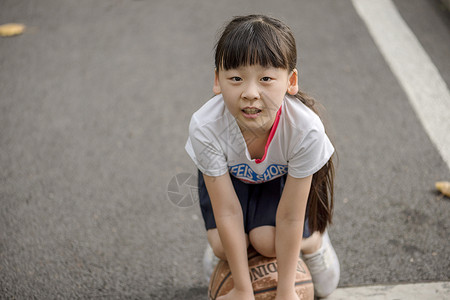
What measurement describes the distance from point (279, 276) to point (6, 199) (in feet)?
6.34

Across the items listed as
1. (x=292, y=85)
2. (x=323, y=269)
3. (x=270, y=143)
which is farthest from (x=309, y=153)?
(x=323, y=269)

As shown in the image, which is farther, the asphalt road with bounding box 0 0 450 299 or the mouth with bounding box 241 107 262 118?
the asphalt road with bounding box 0 0 450 299

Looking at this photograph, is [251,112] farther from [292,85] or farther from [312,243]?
[312,243]

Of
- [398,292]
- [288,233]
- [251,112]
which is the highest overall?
[251,112]

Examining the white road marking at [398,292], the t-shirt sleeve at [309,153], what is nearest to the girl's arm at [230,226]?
the t-shirt sleeve at [309,153]

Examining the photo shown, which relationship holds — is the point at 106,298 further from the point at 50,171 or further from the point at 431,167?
the point at 431,167

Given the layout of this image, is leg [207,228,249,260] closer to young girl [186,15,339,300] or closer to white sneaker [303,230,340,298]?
young girl [186,15,339,300]

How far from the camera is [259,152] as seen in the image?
78.2 inches

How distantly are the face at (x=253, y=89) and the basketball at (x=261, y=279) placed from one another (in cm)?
71

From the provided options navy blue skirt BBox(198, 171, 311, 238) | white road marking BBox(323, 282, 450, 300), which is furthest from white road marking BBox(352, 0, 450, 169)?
navy blue skirt BBox(198, 171, 311, 238)

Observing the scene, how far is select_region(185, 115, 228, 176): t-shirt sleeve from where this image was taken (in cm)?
188

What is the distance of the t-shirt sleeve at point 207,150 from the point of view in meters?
1.88

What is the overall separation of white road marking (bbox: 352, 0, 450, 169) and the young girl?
159 cm

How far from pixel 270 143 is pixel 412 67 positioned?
2461mm
